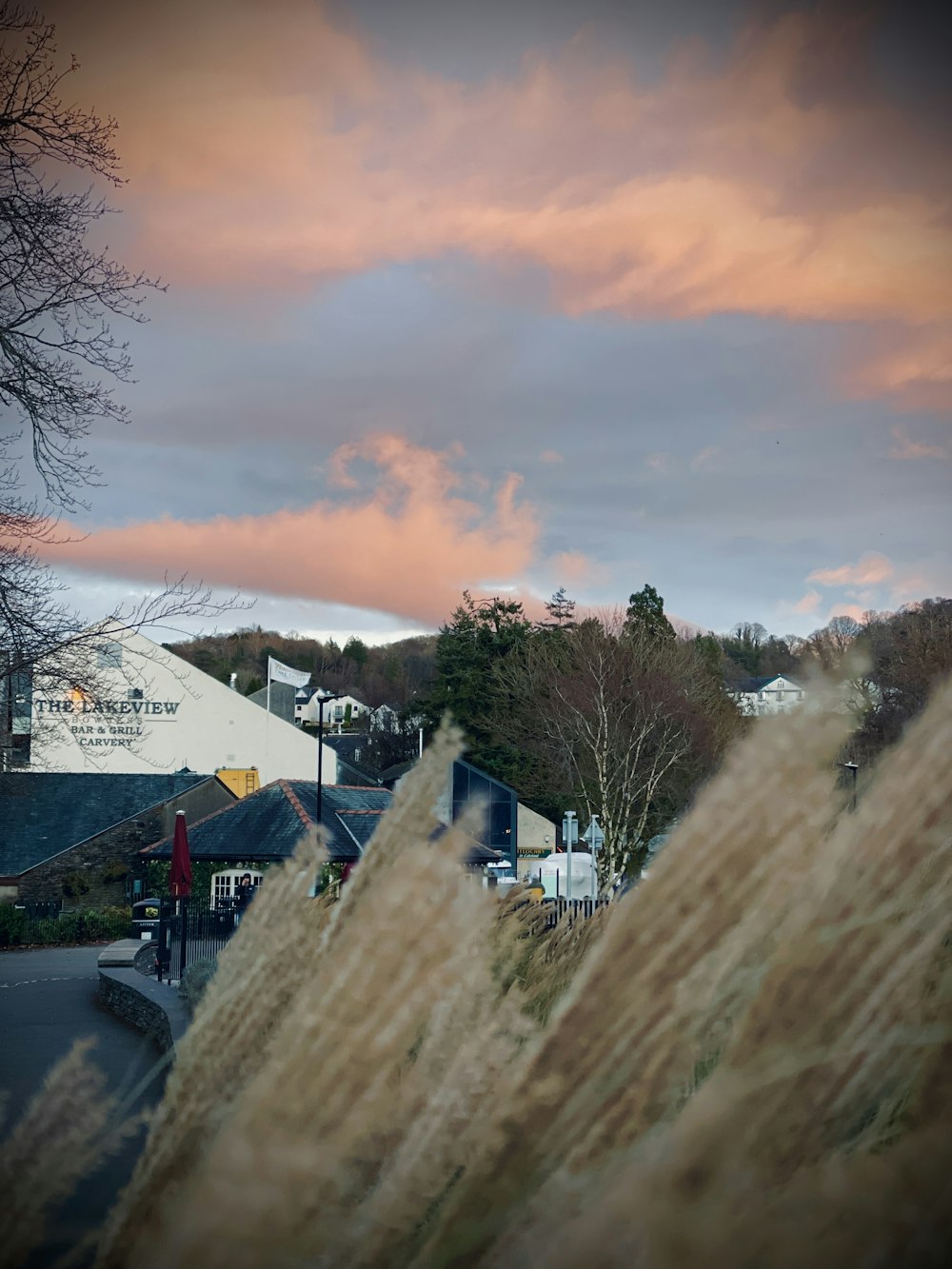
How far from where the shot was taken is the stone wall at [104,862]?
115ft

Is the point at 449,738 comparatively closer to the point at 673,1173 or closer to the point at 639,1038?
the point at 639,1038

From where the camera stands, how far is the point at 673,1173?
43.4 inches

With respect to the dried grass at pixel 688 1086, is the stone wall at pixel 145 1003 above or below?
below

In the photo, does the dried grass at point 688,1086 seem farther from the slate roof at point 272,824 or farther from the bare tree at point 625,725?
the bare tree at point 625,725

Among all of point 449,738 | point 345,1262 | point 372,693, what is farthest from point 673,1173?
point 372,693

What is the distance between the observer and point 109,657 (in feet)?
27.6

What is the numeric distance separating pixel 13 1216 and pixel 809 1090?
1222mm

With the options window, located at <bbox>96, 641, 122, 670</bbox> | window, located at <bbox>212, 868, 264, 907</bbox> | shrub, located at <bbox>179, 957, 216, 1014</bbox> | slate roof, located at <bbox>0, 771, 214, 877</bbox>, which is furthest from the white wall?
window, located at <bbox>96, 641, 122, 670</bbox>

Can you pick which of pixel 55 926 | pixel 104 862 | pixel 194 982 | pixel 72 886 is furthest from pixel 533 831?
pixel 194 982

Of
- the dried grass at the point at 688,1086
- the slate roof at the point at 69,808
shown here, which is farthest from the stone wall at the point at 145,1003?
the slate roof at the point at 69,808

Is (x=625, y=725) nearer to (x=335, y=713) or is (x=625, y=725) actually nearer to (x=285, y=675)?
(x=285, y=675)

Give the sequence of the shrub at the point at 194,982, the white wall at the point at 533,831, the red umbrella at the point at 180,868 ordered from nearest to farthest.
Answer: the shrub at the point at 194,982
the red umbrella at the point at 180,868
the white wall at the point at 533,831

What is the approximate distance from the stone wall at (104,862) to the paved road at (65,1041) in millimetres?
6404

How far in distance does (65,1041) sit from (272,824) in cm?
1703
